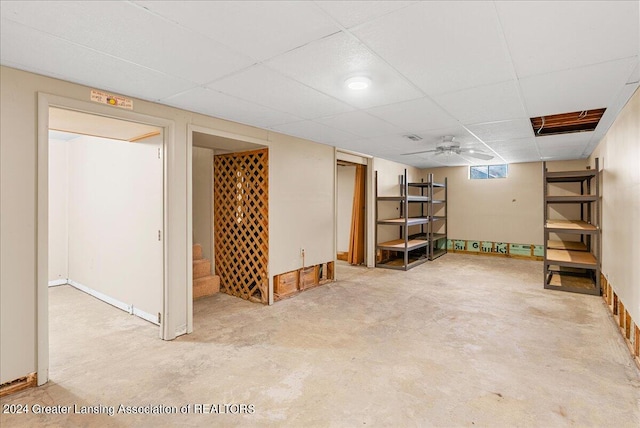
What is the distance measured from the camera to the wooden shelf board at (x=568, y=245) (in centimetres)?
588

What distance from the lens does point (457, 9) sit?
1.46 metres

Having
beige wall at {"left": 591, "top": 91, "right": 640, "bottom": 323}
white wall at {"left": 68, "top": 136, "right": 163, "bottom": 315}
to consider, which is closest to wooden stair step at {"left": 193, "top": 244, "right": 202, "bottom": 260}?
white wall at {"left": 68, "top": 136, "right": 163, "bottom": 315}

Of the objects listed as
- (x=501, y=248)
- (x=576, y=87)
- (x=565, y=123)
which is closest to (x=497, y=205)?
(x=501, y=248)

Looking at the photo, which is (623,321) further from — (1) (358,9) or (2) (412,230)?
(2) (412,230)

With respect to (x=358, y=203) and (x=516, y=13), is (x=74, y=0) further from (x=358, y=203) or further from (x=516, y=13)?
(x=358, y=203)

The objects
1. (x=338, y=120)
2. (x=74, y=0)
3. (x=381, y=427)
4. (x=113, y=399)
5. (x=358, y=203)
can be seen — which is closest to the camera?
(x=74, y=0)

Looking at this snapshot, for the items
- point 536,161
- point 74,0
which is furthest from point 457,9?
point 536,161

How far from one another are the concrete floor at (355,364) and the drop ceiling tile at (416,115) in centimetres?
221

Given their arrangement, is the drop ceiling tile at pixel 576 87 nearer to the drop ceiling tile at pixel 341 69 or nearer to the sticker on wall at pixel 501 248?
the drop ceiling tile at pixel 341 69

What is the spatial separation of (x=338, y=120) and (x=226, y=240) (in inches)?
92.9

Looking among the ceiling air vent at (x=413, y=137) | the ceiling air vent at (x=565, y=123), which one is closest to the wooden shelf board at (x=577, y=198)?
the ceiling air vent at (x=565, y=123)

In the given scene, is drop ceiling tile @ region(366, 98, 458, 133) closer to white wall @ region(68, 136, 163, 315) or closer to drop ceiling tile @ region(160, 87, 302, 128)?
drop ceiling tile @ region(160, 87, 302, 128)

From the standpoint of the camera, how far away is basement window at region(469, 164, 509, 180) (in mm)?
7441

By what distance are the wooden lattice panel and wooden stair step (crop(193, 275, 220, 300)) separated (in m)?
0.11
